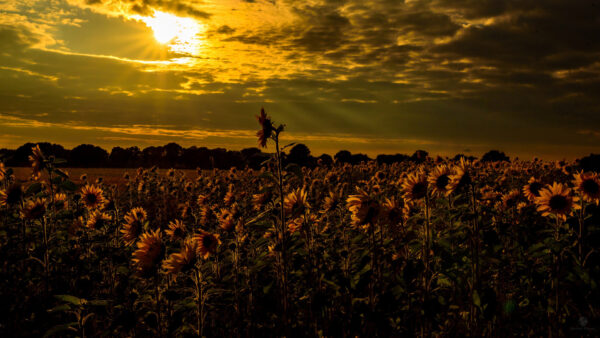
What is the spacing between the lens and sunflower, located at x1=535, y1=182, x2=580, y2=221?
598 cm

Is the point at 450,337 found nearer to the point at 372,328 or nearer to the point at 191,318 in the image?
the point at 372,328

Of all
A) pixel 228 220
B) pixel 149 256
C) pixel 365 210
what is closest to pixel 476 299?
pixel 365 210

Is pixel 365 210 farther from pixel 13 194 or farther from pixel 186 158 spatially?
pixel 186 158

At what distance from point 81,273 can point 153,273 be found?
3295 mm

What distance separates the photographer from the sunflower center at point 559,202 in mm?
5988

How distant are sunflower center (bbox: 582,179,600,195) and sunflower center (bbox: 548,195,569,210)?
275 mm

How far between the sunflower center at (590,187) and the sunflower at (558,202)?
189 millimetres

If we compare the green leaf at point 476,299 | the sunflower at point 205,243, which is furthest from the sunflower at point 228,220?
the green leaf at point 476,299

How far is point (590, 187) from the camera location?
5914mm

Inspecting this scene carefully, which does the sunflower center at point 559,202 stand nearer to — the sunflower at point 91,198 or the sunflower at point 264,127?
the sunflower at point 264,127

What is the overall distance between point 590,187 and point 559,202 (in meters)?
0.44

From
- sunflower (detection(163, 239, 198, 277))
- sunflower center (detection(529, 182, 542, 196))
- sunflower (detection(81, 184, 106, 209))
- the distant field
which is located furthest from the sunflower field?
the distant field

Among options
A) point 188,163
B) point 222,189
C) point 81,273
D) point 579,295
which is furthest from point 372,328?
point 188,163

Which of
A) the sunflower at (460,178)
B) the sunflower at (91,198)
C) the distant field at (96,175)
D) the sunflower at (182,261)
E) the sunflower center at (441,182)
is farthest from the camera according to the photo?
the distant field at (96,175)
